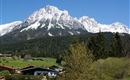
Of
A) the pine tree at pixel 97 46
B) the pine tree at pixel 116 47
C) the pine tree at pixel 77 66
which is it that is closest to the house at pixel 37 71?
the pine tree at pixel 116 47

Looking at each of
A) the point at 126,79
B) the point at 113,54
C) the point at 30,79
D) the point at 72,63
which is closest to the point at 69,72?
the point at 72,63

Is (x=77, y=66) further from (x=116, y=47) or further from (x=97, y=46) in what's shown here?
(x=116, y=47)

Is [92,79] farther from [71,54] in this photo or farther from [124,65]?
[124,65]

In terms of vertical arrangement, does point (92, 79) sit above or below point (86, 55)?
below

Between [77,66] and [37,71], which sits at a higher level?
[77,66]

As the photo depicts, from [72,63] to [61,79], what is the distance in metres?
2.71

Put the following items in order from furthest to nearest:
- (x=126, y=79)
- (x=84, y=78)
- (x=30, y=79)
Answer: (x=30, y=79) → (x=126, y=79) → (x=84, y=78)

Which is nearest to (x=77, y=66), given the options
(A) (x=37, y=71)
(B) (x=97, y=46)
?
(B) (x=97, y=46)

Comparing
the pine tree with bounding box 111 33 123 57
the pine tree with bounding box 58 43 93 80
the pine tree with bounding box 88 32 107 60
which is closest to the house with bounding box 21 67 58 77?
the pine tree with bounding box 111 33 123 57

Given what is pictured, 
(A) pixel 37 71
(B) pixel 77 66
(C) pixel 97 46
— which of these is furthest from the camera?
(A) pixel 37 71

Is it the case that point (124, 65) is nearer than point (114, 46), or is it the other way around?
point (124, 65)

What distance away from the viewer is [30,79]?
289 feet

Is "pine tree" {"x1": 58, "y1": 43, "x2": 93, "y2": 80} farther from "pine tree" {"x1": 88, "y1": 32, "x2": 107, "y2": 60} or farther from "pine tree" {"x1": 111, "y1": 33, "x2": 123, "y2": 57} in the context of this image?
"pine tree" {"x1": 111, "y1": 33, "x2": 123, "y2": 57}

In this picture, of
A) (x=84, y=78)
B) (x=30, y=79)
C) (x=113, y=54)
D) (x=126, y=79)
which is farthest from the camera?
(x=113, y=54)
